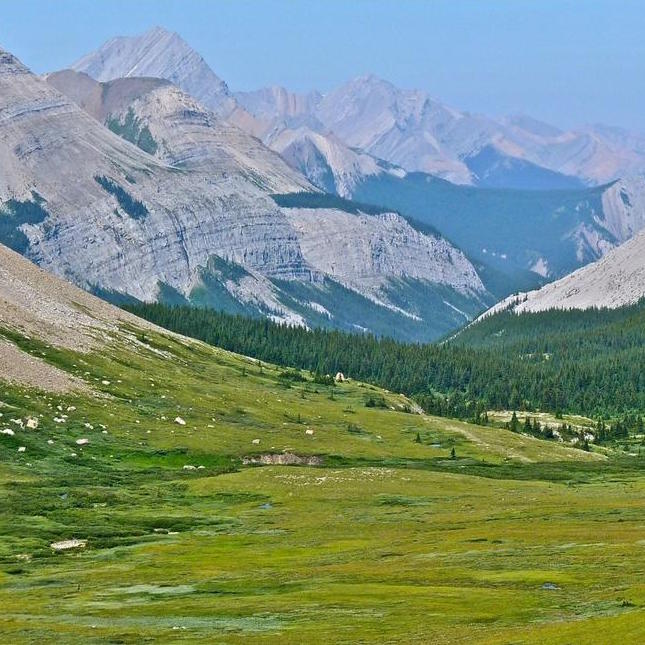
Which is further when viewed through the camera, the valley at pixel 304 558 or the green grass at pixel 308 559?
the valley at pixel 304 558

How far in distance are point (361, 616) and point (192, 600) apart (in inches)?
621

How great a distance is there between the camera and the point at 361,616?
92.8 meters

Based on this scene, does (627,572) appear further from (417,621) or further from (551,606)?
(417,621)

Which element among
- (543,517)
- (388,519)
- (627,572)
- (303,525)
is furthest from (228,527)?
(627,572)

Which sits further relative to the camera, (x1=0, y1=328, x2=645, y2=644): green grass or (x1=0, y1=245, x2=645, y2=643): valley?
(x1=0, y1=245, x2=645, y2=643): valley

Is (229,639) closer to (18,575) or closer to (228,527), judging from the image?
(18,575)

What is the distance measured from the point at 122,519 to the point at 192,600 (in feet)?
188

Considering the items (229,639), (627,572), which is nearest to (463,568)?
(627,572)

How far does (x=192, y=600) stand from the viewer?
104 metres

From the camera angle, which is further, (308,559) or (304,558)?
(304,558)

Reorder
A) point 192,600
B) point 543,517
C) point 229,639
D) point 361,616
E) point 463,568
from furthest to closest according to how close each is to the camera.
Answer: point 543,517 → point 463,568 → point 192,600 → point 361,616 → point 229,639

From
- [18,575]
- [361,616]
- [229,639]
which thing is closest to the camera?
[229,639]

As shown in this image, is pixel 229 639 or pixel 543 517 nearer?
pixel 229 639

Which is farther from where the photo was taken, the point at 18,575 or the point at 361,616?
the point at 18,575
